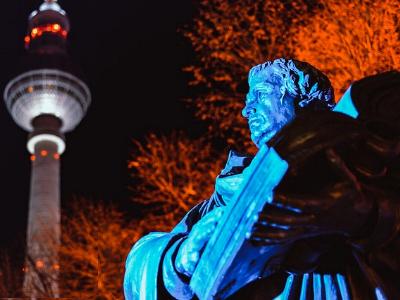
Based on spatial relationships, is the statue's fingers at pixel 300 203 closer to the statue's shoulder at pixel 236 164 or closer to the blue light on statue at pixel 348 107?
the blue light on statue at pixel 348 107

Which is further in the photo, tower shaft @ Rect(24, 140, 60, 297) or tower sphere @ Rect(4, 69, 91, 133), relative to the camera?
tower sphere @ Rect(4, 69, 91, 133)

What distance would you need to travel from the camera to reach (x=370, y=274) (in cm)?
182

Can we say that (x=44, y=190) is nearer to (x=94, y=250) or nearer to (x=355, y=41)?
(x=94, y=250)

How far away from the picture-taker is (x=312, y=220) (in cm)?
170

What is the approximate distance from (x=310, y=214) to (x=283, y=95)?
2.20ft

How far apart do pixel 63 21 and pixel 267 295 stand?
2103 inches

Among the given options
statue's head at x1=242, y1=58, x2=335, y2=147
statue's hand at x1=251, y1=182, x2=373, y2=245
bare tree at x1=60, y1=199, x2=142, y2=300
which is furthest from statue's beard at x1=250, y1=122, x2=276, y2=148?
bare tree at x1=60, y1=199, x2=142, y2=300

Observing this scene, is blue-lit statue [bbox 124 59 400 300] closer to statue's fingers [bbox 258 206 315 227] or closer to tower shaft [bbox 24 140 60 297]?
statue's fingers [bbox 258 206 315 227]

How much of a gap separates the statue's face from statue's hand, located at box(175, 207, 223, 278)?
377mm

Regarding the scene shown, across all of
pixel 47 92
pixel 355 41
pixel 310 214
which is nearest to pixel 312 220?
pixel 310 214

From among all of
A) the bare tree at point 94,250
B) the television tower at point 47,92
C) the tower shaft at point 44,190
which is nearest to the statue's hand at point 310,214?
the bare tree at point 94,250

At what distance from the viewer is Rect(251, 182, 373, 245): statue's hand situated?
168cm

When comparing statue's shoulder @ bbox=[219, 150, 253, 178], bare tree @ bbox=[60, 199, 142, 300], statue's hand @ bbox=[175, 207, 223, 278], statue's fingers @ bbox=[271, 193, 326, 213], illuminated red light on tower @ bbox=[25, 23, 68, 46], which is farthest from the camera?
illuminated red light on tower @ bbox=[25, 23, 68, 46]

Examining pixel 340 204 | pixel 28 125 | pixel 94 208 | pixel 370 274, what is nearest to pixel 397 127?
pixel 340 204
